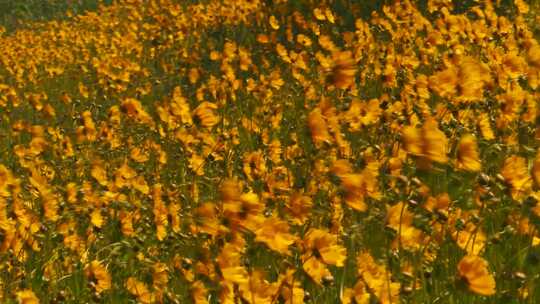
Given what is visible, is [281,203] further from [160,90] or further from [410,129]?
[160,90]

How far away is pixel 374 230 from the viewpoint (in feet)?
9.55

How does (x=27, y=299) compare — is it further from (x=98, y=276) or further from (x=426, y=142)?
(x=426, y=142)

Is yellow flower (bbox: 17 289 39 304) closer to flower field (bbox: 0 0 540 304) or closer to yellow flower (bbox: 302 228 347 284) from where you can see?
flower field (bbox: 0 0 540 304)

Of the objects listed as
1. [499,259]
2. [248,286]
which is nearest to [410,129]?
[248,286]

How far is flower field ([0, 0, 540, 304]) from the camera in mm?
1791

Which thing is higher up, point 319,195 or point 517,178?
point 517,178

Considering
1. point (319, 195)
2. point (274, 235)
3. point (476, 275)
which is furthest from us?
point (319, 195)

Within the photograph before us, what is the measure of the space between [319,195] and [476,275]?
59.6 inches

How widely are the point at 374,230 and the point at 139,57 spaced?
562 centimetres

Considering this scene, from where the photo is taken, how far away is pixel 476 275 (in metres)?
1.59

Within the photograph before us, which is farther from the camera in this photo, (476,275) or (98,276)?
(98,276)

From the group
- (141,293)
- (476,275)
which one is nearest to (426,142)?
(476,275)

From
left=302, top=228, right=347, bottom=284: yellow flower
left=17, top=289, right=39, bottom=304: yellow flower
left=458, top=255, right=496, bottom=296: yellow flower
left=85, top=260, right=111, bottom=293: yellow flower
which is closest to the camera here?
left=458, top=255, right=496, bottom=296: yellow flower

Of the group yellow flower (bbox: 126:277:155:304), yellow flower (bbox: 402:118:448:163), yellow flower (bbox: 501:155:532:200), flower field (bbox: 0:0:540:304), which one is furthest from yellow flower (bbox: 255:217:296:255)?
yellow flower (bbox: 501:155:532:200)
